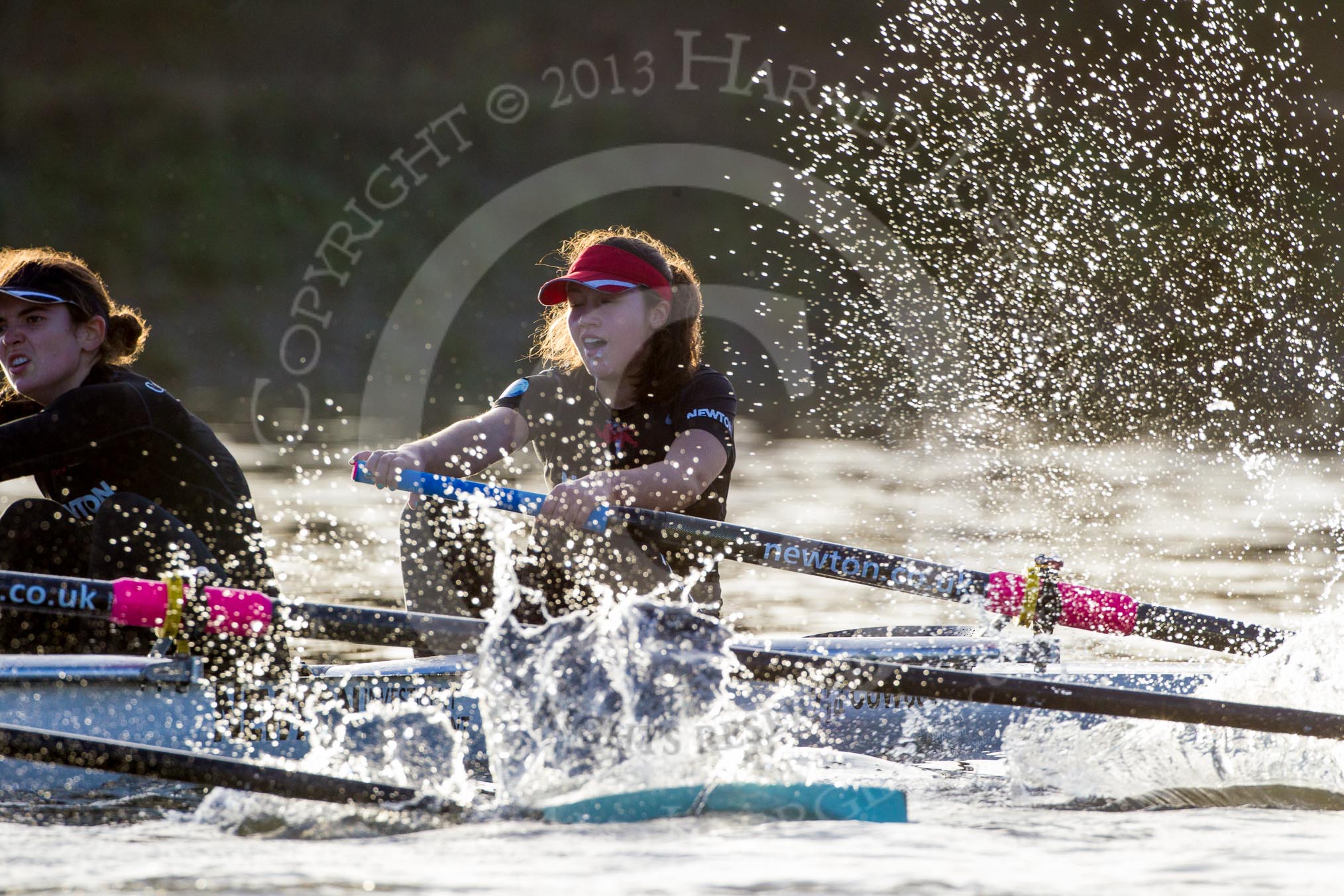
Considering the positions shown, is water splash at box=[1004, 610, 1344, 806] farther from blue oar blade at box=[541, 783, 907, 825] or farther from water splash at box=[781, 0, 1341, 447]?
water splash at box=[781, 0, 1341, 447]

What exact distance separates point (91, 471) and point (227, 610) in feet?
2.12

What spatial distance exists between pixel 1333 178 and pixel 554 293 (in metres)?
10.1

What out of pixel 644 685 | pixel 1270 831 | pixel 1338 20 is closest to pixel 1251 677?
pixel 1270 831

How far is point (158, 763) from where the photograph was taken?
254cm

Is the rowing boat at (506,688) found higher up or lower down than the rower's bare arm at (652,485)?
lower down

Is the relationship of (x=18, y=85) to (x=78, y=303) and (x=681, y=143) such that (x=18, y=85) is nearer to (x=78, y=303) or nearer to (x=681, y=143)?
(x=681, y=143)

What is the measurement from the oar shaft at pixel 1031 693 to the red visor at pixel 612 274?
1.00 metres

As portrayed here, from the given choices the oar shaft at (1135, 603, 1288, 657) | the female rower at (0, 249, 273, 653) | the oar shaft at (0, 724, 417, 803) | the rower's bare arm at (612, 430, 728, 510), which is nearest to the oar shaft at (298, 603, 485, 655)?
the oar shaft at (0, 724, 417, 803)

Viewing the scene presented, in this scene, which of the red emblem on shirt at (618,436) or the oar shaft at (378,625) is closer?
the oar shaft at (378,625)

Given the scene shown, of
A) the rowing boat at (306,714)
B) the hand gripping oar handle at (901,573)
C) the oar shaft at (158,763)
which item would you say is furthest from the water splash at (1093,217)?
the oar shaft at (158,763)

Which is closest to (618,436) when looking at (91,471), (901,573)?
(901,573)

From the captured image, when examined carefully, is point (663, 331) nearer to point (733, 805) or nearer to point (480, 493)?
point (480, 493)

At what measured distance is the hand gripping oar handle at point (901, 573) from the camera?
132 inches

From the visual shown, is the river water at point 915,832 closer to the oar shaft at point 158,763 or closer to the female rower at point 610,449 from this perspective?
the oar shaft at point 158,763
